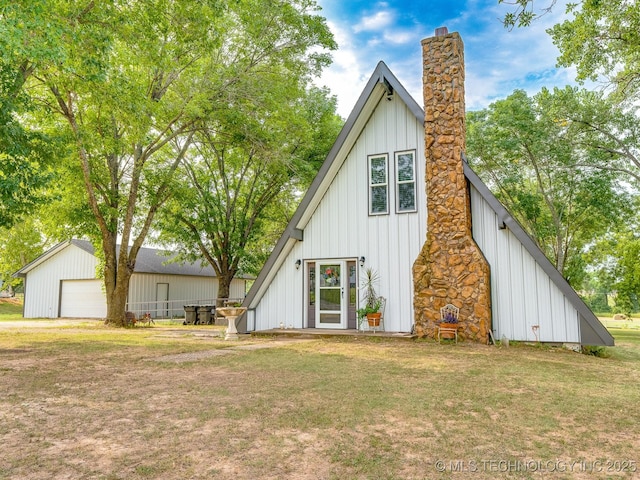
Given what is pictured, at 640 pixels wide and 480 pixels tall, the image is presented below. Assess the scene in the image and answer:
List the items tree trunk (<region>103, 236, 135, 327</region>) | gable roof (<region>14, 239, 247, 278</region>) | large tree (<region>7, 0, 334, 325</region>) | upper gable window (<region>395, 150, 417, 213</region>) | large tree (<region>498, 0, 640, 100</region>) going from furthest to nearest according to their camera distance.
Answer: gable roof (<region>14, 239, 247, 278</region>)
tree trunk (<region>103, 236, 135, 327</region>)
upper gable window (<region>395, 150, 417, 213</region>)
large tree (<region>498, 0, 640, 100</region>)
large tree (<region>7, 0, 334, 325</region>)

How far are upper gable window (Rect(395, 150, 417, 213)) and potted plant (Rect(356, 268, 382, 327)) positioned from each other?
1821mm

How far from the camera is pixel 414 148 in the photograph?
11227 millimetres

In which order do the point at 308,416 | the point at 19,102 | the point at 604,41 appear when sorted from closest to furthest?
the point at 308,416 < the point at 19,102 < the point at 604,41

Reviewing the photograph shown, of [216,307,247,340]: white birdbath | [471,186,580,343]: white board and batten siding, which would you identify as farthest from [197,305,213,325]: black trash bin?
[471,186,580,343]: white board and batten siding

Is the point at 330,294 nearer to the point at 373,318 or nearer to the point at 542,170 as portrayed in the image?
the point at 373,318

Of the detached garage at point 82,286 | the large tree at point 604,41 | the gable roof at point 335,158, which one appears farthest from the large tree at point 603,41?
the detached garage at point 82,286

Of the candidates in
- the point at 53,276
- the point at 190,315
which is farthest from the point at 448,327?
the point at 53,276

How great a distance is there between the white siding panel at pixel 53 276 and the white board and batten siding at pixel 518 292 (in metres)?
21.1

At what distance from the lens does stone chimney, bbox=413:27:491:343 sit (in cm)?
944

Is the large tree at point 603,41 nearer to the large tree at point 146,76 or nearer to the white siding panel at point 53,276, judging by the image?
the large tree at point 146,76

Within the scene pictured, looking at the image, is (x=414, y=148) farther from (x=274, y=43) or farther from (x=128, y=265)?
(x=128, y=265)

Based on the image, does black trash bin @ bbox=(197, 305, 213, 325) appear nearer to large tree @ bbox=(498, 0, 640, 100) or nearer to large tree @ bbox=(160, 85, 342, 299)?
large tree @ bbox=(160, 85, 342, 299)

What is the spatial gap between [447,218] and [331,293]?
3736 millimetres

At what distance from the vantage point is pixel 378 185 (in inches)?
452
